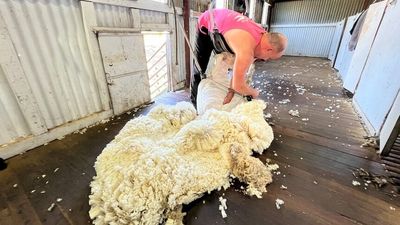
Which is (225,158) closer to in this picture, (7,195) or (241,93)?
(241,93)

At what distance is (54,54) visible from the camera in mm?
1445

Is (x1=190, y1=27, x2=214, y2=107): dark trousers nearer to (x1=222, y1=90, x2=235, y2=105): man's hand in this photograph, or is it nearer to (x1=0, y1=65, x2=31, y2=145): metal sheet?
(x1=222, y1=90, x2=235, y2=105): man's hand

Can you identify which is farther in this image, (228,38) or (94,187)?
(228,38)

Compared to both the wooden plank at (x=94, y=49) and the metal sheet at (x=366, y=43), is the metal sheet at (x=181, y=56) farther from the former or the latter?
the metal sheet at (x=366, y=43)

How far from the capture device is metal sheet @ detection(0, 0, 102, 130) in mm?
1262

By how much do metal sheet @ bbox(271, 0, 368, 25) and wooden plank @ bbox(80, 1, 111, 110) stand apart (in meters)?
7.54

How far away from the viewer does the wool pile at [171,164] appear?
83 centimetres

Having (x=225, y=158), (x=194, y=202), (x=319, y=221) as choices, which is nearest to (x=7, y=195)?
(x=194, y=202)

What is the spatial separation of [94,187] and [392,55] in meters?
2.39

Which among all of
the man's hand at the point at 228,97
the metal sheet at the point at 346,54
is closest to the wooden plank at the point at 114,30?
the man's hand at the point at 228,97

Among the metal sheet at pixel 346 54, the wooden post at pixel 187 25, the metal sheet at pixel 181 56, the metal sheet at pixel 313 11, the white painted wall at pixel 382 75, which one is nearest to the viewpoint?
the white painted wall at pixel 382 75

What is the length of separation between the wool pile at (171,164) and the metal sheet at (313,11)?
23.5 ft

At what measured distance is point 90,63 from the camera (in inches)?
66.3

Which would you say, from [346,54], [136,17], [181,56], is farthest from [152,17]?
[346,54]
